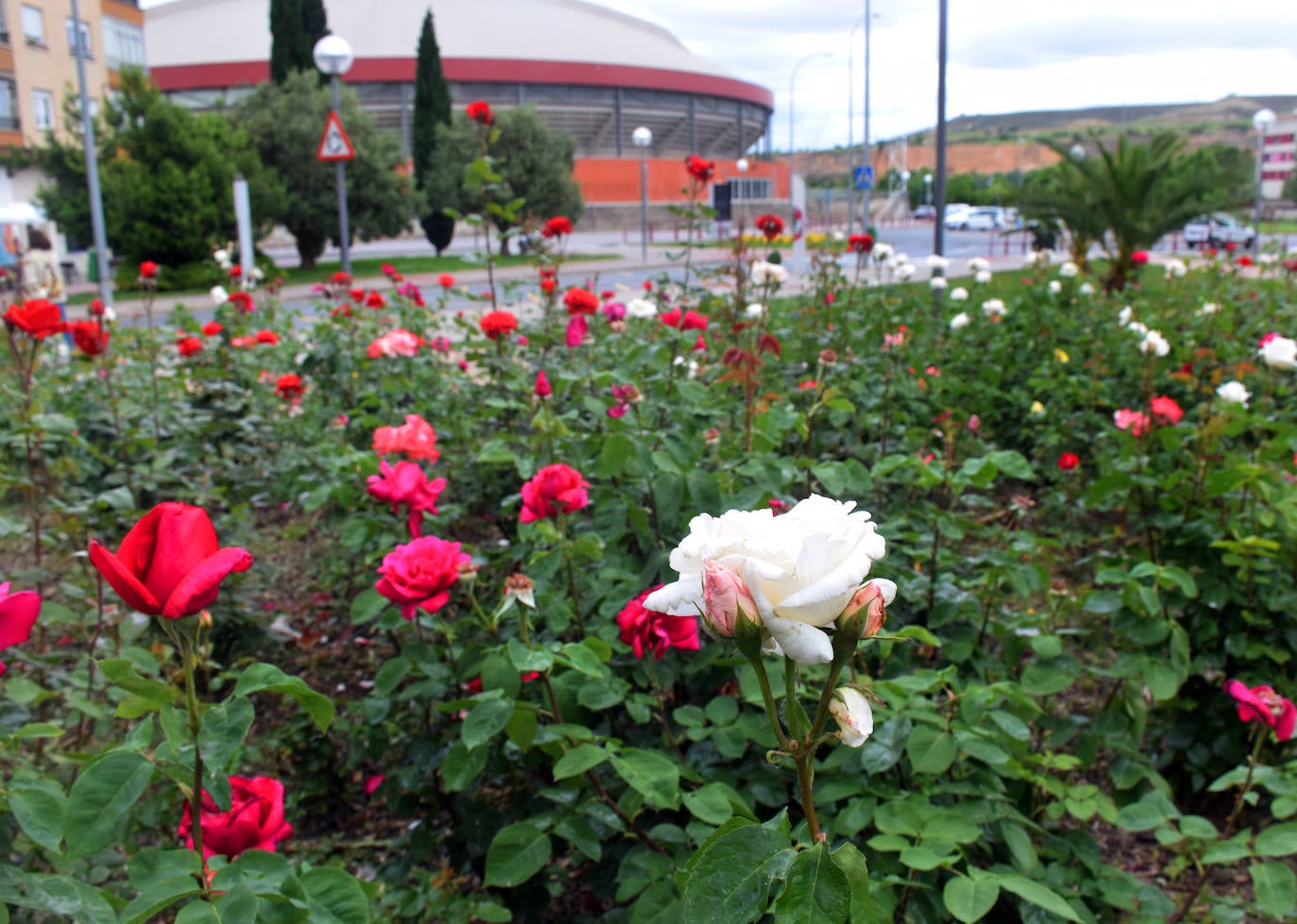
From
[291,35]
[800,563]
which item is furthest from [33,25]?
[800,563]

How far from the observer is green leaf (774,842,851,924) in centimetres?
65

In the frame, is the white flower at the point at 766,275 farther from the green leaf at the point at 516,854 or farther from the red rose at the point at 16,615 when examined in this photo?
the red rose at the point at 16,615

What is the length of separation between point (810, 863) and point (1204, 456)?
219 cm

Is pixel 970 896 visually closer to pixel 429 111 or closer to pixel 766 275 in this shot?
pixel 766 275

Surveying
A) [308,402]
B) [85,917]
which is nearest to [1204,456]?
[85,917]

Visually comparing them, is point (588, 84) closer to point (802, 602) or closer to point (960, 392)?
point (960, 392)

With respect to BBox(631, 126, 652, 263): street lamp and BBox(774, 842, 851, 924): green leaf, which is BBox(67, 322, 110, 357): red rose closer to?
BBox(774, 842, 851, 924): green leaf

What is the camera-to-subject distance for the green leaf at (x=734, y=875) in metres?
0.67

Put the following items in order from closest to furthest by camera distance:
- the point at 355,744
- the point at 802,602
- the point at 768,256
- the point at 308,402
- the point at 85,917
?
the point at 802,602 → the point at 85,917 → the point at 355,744 → the point at 768,256 → the point at 308,402

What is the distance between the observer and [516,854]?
132cm

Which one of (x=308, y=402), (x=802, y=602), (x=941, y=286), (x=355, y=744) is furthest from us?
(x=941, y=286)

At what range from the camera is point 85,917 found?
3.06 ft

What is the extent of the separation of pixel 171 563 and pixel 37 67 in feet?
114

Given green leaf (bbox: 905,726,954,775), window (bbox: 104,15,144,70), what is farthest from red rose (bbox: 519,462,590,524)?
window (bbox: 104,15,144,70)
